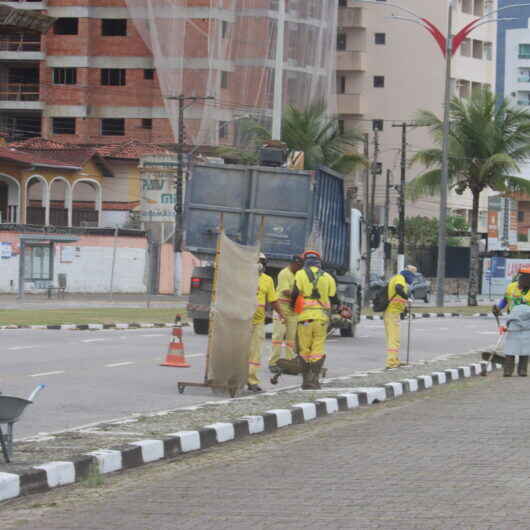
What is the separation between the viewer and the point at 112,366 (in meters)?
21.8

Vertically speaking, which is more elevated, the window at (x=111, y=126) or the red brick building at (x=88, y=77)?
the red brick building at (x=88, y=77)

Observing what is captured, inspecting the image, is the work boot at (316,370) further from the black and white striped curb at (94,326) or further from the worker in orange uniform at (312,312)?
the black and white striped curb at (94,326)

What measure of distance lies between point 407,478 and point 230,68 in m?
61.5

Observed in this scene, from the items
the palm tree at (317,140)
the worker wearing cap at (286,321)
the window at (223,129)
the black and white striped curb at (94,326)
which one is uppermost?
the window at (223,129)

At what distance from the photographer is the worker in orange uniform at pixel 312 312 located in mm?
18203

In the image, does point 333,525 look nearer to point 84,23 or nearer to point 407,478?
point 407,478

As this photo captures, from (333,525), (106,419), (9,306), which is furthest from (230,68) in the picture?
(333,525)

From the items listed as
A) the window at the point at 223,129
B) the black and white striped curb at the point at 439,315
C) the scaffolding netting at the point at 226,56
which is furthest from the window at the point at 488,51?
the black and white striped curb at the point at 439,315

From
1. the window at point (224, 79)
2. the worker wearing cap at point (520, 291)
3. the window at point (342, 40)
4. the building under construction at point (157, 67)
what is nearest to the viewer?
the worker wearing cap at point (520, 291)

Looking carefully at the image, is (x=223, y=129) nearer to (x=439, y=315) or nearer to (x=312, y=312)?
(x=439, y=315)

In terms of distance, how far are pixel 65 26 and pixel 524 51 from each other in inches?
1900

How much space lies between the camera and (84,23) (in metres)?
78.6

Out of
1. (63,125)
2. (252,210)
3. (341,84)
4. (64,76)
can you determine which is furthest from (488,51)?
(252,210)

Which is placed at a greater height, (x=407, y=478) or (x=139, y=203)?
(x=139, y=203)
